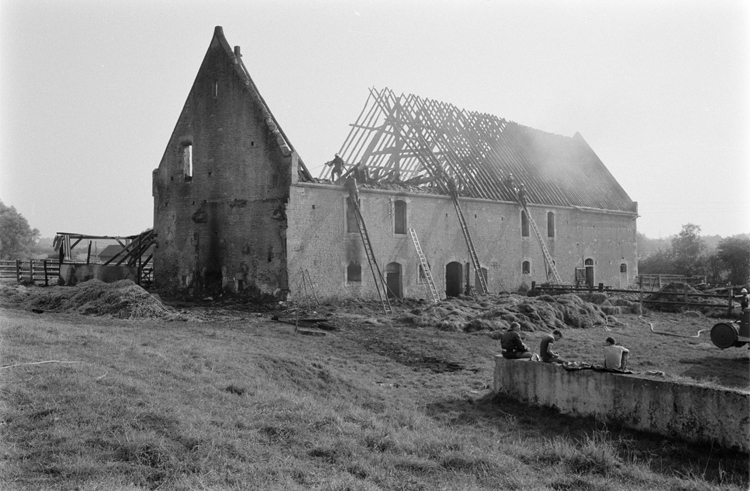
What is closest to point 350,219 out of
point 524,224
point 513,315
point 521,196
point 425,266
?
point 425,266

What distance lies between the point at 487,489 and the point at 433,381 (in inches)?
235

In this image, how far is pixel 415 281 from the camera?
25906 mm

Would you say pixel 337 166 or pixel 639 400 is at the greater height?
pixel 337 166

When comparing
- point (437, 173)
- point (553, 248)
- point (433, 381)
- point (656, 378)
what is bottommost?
point (433, 381)

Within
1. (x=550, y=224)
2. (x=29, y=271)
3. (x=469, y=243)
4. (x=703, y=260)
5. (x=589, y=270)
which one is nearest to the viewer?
(x=469, y=243)

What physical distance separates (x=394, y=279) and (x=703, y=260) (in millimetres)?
33736

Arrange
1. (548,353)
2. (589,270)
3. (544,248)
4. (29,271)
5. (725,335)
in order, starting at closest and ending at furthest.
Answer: (548,353)
(725,335)
(544,248)
(29,271)
(589,270)

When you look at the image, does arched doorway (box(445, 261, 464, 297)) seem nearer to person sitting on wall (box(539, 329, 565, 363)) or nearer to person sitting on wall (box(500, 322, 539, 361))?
person sitting on wall (box(500, 322, 539, 361))

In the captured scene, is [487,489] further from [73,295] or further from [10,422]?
[73,295]

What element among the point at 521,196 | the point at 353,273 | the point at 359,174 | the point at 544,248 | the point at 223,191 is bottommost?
the point at 353,273

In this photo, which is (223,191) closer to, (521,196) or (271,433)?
(521,196)

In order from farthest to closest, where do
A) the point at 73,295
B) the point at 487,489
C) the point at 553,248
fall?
the point at 553,248
the point at 73,295
the point at 487,489

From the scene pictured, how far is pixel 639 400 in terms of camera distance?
29.1 ft

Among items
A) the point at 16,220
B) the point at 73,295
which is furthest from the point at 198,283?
the point at 16,220
